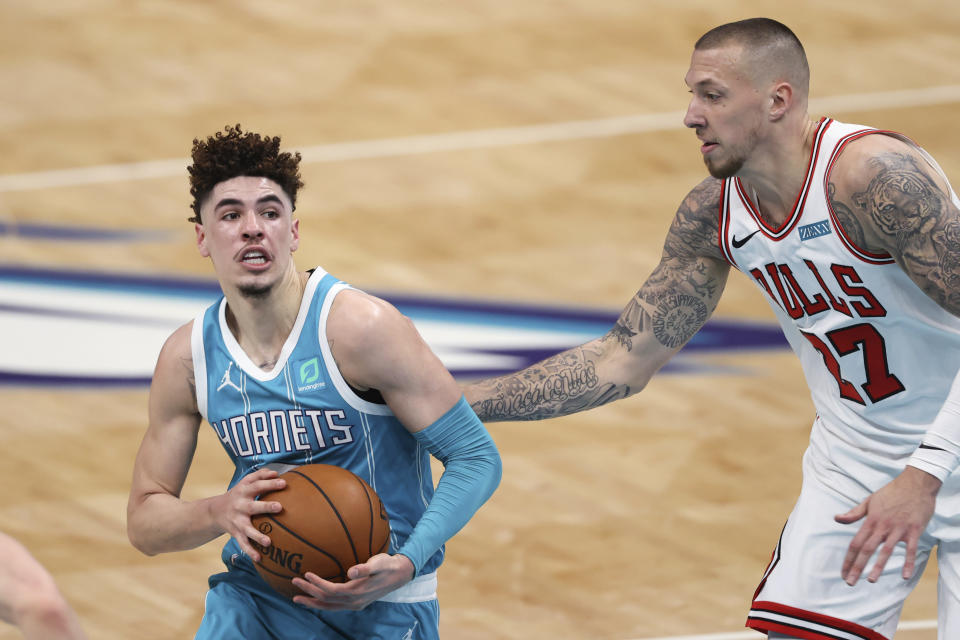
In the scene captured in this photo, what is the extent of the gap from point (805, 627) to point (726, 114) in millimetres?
1402

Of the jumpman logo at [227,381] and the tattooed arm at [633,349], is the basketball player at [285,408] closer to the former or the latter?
the jumpman logo at [227,381]

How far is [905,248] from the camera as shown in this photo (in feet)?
9.78

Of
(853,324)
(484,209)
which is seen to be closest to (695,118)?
(853,324)

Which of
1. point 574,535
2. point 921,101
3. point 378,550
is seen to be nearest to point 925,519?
point 378,550

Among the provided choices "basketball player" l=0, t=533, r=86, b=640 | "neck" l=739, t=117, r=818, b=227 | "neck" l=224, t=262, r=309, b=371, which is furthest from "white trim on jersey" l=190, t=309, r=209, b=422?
"neck" l=739, t=117, r=818, b=227

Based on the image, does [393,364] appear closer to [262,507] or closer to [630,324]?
[262,507]

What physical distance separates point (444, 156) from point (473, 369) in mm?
1335

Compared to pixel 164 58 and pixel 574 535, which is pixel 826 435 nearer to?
pixel 574 535

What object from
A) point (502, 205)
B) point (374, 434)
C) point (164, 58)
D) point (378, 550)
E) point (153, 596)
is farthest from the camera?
point (164, 58)

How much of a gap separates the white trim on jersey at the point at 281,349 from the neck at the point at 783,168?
4.10 ft

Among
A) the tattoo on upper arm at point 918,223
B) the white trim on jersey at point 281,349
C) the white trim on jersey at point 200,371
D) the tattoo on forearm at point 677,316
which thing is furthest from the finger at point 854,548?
the white trim on jersey at point 200,371

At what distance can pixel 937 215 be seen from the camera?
9.74ft

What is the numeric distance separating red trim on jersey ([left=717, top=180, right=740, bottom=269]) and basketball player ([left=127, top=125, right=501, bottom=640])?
880 millimetres

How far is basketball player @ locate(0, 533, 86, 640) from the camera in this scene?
2443 millimetres
